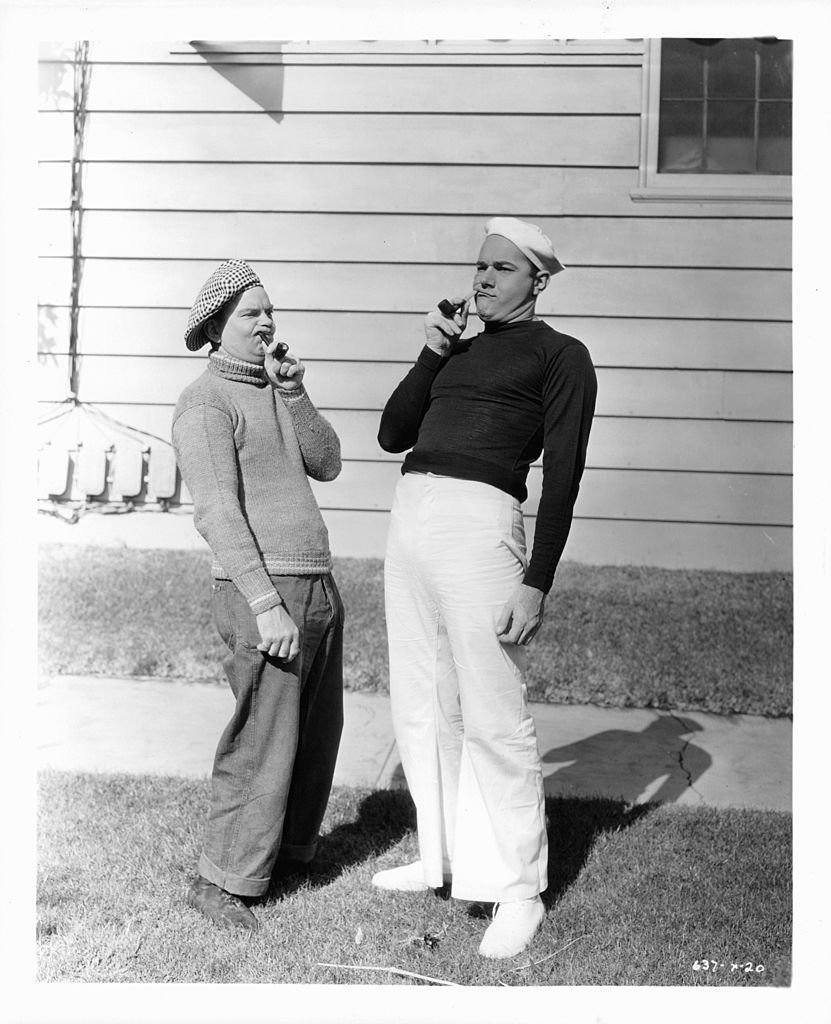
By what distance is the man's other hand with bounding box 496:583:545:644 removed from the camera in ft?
8.97

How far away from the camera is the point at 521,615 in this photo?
2736 mm

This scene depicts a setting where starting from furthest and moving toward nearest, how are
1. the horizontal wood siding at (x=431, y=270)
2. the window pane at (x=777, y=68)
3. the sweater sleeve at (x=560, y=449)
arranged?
the horizontal wood siding at (x=431, y=270)
the window pane at (x=777, y=68)
the sweater sleeve at (x=560, y=449)

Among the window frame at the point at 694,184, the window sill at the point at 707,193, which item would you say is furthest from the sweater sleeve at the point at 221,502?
the window sill at the point at 707,193

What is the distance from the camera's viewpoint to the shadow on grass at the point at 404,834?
3.20 meters

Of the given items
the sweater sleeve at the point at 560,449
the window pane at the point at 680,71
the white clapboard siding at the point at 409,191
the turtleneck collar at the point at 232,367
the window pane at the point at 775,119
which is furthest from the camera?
the white clapboard siding at the point at 409,191

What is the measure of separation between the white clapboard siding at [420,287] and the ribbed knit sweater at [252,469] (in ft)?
8.17

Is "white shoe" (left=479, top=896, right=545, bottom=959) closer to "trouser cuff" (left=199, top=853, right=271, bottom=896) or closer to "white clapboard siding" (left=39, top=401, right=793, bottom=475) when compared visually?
"trouser cuff" (left=199, top=853, right=271, bottom=896)

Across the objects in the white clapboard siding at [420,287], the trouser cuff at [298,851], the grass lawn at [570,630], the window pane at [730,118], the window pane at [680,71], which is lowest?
the trouser cuff at [298,851]

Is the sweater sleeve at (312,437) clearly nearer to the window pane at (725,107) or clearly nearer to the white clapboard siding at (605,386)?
the window pane at (725,107)

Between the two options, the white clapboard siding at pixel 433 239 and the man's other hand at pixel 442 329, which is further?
the white clapboard siding at pixel 433 239

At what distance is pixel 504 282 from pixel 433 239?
9.32 feet

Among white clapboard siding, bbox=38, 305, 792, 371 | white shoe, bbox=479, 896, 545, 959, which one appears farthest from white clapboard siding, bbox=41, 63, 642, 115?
white shoe, bbox=479, 896, 545, 959

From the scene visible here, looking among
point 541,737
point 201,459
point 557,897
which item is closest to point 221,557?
point 201,459

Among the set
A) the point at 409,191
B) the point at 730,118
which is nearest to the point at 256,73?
the point at 409,191
